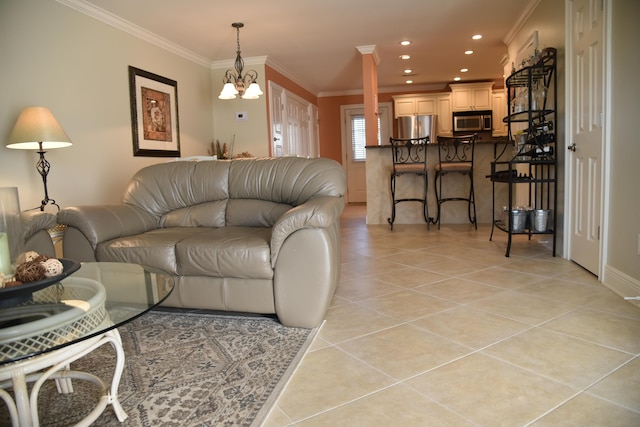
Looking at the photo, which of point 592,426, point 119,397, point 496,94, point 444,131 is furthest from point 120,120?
point 496,94

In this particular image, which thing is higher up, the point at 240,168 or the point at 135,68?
the point at 135,68

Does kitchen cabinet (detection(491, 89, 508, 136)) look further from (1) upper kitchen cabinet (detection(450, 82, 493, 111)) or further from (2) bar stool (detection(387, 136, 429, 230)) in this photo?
(2) bar stool (detection(387, 136, 429, 230))

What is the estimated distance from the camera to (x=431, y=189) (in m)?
5.73

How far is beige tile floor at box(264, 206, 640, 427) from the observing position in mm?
1422

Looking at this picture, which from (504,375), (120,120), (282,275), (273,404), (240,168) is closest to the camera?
(273,404)

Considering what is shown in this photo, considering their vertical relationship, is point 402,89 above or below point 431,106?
above

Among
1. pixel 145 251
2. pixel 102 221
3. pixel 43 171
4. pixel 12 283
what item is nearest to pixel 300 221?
pixel 145 251

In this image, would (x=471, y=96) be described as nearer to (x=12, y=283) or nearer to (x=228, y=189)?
(x=228, y=189)

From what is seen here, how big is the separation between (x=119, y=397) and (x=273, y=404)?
1.96ft

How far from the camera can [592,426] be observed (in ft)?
4.28

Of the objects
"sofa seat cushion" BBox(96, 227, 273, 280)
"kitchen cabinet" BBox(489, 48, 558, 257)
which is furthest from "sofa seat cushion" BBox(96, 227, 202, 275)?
"kitchen cabinet" BBox(489, 48, 558, 257)

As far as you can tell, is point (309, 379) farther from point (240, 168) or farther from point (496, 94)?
point (496, 94)

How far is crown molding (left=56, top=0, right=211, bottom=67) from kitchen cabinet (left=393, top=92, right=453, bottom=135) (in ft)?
15.1

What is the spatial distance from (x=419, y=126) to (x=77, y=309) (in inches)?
329
